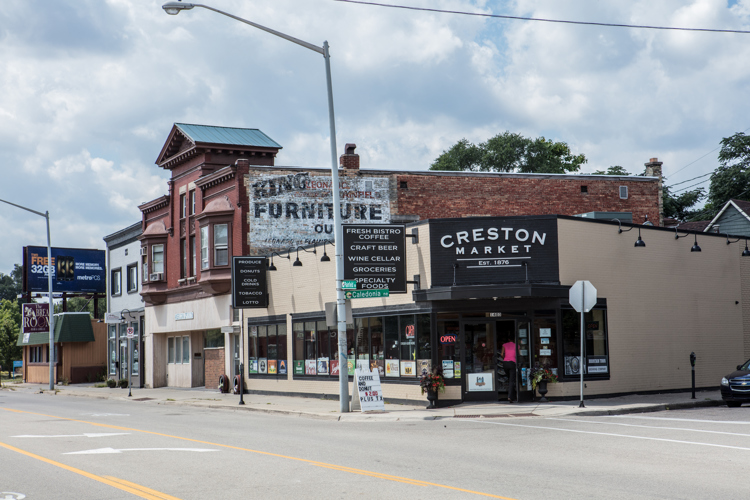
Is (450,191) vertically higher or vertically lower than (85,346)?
higher

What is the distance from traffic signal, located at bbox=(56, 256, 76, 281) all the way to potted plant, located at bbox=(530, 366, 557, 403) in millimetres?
43178

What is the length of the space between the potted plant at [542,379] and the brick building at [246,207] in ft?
35.2

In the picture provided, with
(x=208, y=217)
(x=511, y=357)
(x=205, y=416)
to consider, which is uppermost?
(x=208, y=217)

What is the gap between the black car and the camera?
20281mm

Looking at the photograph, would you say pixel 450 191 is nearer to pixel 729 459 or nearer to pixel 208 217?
pixel 208 217

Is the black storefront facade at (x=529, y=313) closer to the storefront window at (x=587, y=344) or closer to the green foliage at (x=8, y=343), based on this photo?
the storefront window at (x=587, y=344)

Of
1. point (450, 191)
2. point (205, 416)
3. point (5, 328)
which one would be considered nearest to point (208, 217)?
point (450, 191)

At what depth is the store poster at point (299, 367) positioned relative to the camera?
2909cm

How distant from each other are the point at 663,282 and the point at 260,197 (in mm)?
16486

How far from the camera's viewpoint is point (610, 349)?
23.4 meters

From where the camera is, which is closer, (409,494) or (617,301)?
(409,494)

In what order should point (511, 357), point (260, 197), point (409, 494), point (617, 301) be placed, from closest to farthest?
point (409, 494), point (511, 357), point (617, 301), point (260, 197)

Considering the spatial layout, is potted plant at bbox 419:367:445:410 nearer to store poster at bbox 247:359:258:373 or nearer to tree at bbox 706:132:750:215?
store poster at bbox 247:359:258:373

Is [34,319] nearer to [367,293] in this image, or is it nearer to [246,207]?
[246,207]
